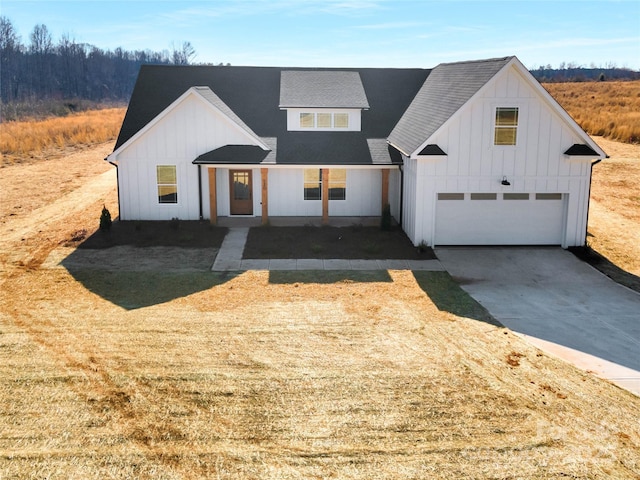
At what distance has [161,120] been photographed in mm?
23047

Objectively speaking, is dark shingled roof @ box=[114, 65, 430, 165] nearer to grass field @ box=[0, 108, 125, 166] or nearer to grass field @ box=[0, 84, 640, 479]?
grass field @ box=[0, 84, 640, 479]

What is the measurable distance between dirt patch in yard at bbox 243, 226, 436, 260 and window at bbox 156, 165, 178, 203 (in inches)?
138

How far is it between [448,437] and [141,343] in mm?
6780

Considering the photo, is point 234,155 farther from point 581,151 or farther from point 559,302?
point 559,302

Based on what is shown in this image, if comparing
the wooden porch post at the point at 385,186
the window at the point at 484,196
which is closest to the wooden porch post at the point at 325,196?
the wooden porch post at the point at 385,186

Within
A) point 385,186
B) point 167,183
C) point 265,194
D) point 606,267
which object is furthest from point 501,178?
point 167,183

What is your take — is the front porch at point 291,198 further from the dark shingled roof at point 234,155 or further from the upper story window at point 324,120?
the upper story window at point 324,120

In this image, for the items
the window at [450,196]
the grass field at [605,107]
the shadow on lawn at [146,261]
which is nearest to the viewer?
the shadow on lawn at [146,261]

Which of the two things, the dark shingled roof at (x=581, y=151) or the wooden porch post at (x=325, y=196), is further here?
the wooden porch post at (x=325, y=196)

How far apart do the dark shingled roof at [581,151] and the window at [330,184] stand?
8413 millimetres

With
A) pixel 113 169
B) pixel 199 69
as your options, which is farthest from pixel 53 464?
pixel 113 169

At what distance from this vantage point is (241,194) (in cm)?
2467

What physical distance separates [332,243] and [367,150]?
15.4 feet

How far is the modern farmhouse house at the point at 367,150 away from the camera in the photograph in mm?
20047
